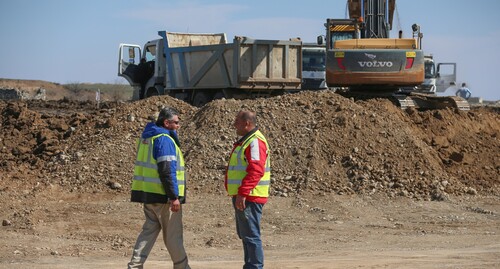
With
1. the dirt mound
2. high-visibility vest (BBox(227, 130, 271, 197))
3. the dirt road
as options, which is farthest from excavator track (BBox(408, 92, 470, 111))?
high-visibility vest (BBox(227, 130, 271, 197))

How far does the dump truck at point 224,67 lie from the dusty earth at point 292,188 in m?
5.33

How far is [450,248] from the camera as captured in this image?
12648mm

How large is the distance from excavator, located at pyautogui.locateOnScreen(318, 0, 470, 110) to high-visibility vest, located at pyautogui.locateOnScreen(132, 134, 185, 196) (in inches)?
575

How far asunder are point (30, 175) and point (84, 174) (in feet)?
4.12

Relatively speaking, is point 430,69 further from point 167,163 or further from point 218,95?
point 167,163

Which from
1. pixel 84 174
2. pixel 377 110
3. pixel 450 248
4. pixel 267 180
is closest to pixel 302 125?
pixel 377 110

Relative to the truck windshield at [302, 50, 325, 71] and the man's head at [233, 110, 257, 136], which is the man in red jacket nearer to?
the man's head at [233, 110, 257, 136]

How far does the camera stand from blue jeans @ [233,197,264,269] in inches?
354

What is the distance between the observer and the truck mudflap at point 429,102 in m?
24.4

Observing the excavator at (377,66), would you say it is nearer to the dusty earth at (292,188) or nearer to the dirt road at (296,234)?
the dusty earth at (292,188)

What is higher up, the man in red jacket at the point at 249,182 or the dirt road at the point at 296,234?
the man in red jacket at the point at 249,182

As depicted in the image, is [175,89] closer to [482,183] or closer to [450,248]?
[482,183]

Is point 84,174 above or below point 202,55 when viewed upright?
below

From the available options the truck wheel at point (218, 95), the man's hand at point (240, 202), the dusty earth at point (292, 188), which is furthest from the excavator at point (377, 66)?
the man's hand at point (240, 202)
